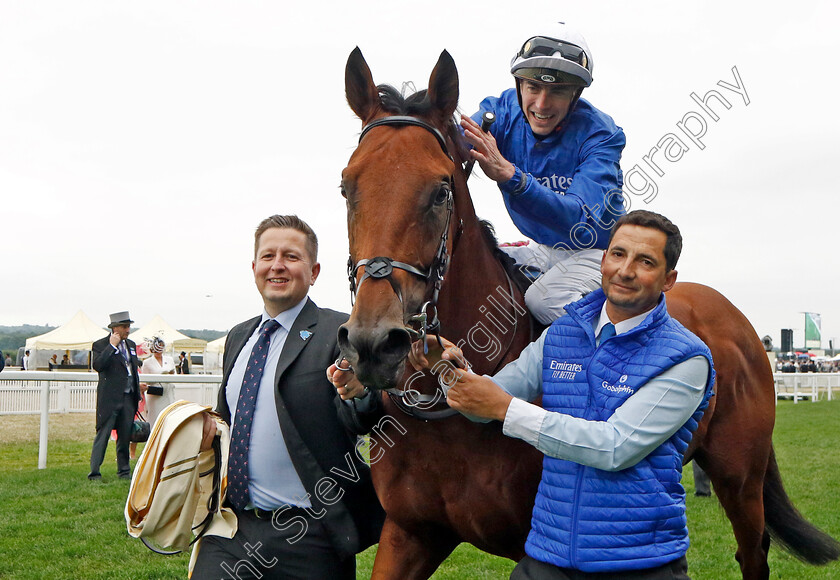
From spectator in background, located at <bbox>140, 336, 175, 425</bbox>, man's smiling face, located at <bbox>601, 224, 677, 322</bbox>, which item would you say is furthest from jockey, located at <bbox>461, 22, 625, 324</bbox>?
spectator in background, located at <bbox>140, 336, 175, 425</bbox>

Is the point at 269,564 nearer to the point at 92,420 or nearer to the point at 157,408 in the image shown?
the point at 157,408

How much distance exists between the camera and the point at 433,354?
2.35 metres

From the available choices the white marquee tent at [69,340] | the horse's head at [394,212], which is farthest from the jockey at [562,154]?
the white marquee tent at [69,340]

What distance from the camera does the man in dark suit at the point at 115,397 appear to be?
343 inches

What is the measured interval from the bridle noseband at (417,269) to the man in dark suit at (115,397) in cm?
763

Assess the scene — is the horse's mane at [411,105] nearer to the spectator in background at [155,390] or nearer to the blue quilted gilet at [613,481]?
the blue quilted gilet at [613,481]

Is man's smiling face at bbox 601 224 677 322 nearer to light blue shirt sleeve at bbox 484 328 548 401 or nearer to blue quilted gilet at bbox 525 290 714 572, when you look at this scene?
blue quilted gilet at bbox 525 290 714 572

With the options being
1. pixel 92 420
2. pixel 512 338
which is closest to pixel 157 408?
pixel 92 420

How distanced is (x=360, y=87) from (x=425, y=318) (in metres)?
0.95

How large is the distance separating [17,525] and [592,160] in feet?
20.2

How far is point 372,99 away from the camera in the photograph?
2531 mm

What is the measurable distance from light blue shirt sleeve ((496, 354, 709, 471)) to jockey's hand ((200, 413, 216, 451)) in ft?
4.12

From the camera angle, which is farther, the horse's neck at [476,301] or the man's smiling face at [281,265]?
the man's smiling face at [281,265]

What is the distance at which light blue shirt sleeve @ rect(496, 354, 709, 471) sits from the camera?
196 cm
